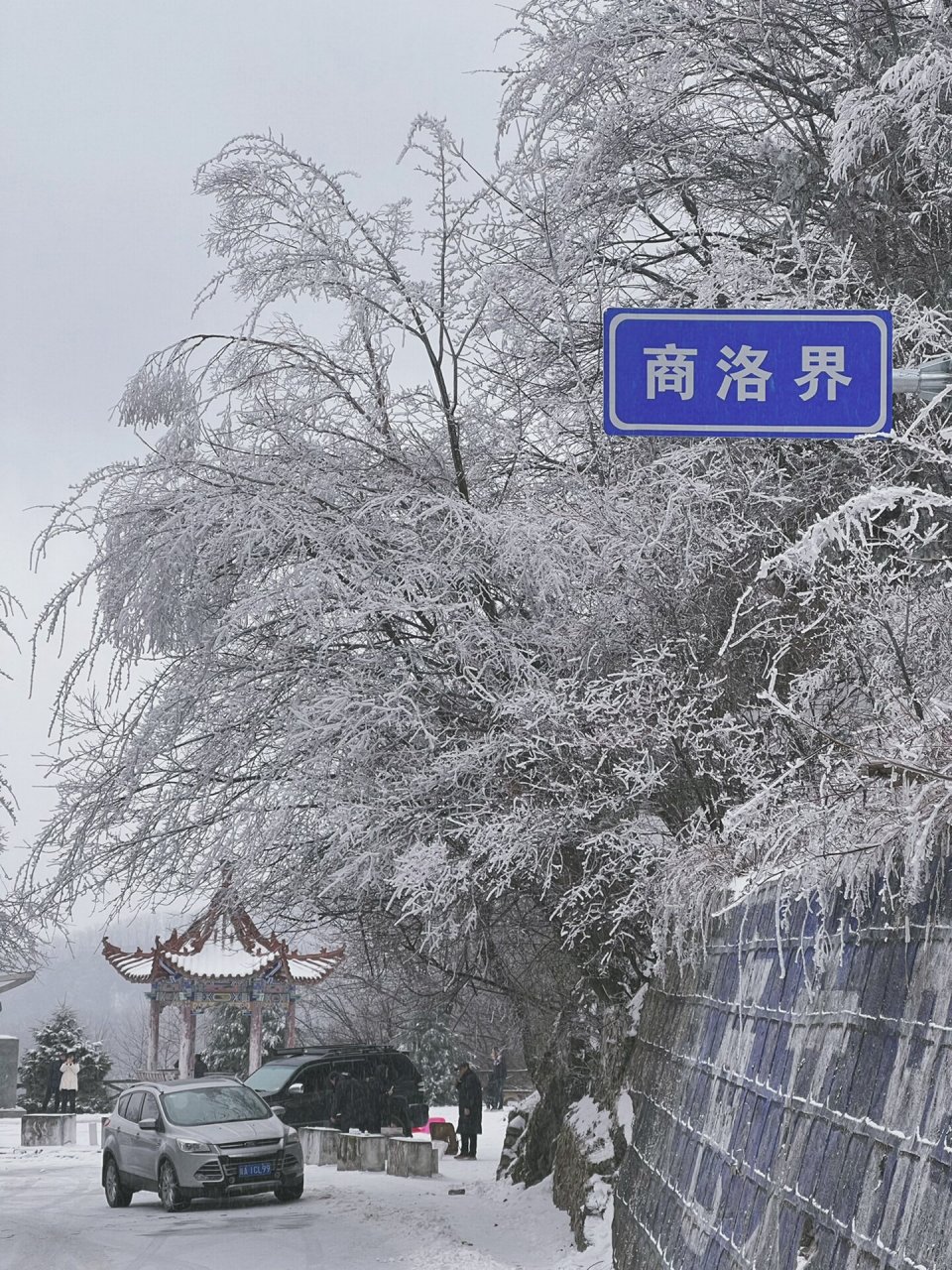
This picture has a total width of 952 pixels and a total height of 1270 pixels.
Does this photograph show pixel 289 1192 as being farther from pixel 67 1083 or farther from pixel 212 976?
pixel 67 1083

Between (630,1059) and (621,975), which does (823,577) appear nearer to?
(630,1059)

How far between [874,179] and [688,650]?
438 centimetres

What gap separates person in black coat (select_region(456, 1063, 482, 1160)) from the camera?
76.0 ft

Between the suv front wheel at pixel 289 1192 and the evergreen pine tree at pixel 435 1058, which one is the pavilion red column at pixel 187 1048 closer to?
the evergreen pine tree at pixel 435 1058

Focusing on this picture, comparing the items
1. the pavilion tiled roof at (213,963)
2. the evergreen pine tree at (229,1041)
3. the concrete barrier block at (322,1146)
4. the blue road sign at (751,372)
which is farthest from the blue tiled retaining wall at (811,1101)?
the evergreen pine tree at (229,1041)

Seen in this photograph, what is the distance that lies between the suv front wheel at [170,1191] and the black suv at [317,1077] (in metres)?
8.89

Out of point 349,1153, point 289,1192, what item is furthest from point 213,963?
point 289,1192

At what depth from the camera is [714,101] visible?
1461 cm

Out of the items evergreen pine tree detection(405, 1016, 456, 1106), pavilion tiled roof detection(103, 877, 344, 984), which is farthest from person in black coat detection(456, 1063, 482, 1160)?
evergreen pine tree detection(405, 1016, 456, 1106)

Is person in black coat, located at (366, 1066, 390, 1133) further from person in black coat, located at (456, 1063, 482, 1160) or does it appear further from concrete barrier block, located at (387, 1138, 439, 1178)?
concrete barrier block, located at (387, 1138, 439, 1178)

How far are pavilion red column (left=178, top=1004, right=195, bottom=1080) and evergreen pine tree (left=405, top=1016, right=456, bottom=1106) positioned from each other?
877cm

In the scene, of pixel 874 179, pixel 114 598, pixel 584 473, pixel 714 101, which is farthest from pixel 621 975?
pixel 714 101

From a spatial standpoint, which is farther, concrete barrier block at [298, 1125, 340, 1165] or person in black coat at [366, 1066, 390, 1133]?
person in black coat at [366, 1066, 390, 1133]

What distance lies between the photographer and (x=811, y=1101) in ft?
17.4
